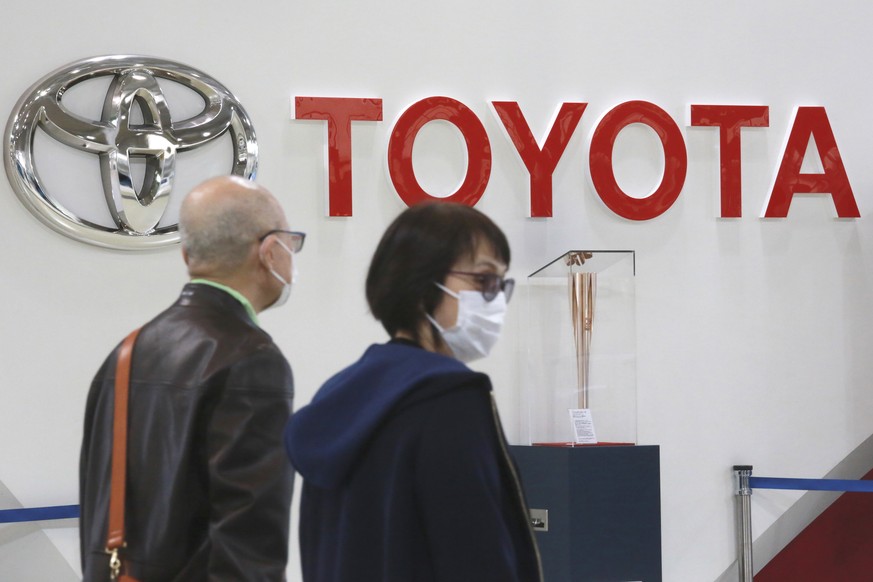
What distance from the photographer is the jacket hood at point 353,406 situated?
57.1 inches

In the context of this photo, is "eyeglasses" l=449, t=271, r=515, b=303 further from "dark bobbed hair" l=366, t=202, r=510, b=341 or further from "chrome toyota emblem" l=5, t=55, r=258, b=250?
"chrome toyota emblem" l=5, t=55, r=258, b=250

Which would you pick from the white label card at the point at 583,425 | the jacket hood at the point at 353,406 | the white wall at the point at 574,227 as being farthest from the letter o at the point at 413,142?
the jacket hood at the point at 353,406

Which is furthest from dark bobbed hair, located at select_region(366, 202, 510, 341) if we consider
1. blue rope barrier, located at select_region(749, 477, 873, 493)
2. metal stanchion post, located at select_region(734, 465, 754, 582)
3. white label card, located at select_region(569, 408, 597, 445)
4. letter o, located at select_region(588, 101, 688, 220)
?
metal stanchion post, located at select_region(734, 465, 754, 582)

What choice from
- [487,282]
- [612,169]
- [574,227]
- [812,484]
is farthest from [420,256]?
[812,484]

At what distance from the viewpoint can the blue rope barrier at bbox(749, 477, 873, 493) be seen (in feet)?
14.8

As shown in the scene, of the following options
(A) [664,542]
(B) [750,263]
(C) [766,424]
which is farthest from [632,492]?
(B) [750,263]

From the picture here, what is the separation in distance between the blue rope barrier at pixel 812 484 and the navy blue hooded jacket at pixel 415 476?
3.43 m

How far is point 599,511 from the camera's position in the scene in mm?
4113

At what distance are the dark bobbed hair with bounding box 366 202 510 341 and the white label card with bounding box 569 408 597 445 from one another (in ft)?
8.97

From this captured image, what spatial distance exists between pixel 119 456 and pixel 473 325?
0.72m

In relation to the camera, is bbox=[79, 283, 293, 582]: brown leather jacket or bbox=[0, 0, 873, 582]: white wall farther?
bbox=[0, 0, 873, 582]: white wall

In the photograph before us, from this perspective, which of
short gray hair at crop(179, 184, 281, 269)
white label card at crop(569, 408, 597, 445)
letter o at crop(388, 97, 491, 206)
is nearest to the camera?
short gray hair at crop(179, 184, 281, 269)

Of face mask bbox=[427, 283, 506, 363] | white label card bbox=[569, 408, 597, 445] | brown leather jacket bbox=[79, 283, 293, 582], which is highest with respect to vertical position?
face mask bbox=[427, 283, 506, 363]

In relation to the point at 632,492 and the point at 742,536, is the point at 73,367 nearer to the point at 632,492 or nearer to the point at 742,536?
the point at 632,492
